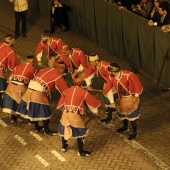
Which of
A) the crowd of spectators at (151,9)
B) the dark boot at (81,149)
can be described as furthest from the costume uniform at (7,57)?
the crowd of spectators at (151,9)

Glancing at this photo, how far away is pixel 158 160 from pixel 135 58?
183 inches

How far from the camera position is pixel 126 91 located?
11086mm

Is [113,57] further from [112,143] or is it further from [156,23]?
[112,143]

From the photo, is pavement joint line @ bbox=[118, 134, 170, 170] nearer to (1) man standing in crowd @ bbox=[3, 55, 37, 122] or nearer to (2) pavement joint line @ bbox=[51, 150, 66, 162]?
(2) pavement joint line @ bbox=[51, 150, 66, 162]

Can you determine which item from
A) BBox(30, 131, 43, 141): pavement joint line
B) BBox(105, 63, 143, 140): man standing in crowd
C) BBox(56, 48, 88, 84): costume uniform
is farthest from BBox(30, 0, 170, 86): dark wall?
BBox(30, 131, 43, 141): pavement joint line

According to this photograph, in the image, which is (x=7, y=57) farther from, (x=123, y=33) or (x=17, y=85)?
(x=123, y=33)

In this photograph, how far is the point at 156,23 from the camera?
1372 centimetres

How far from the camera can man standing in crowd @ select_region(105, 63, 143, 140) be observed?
1088 centimetres

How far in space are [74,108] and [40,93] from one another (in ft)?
3.73

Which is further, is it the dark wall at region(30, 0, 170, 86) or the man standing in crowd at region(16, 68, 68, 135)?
the dark wall at region(30, 0, 170, 86)

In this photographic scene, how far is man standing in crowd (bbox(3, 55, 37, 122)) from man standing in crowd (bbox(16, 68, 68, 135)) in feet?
1.14

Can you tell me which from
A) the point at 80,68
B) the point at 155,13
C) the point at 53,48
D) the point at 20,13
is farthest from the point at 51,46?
the point at 20,13

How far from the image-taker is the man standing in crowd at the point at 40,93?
11.2m

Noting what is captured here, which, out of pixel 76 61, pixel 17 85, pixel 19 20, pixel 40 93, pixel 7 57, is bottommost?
pixel 19 20
